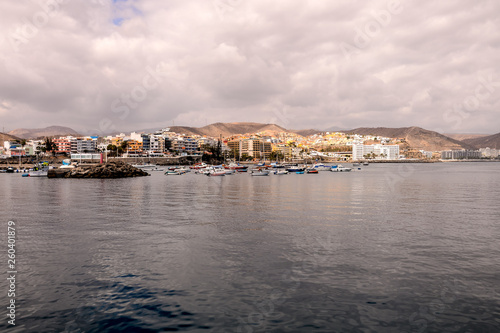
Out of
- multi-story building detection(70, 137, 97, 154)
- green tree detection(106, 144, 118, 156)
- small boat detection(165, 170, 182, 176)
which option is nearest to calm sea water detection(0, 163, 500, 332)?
small boat detection(165, 170, 182, 176)

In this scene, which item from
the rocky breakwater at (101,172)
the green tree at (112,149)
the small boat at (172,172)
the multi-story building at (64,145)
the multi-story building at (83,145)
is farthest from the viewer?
the multi-story building at (64,145)

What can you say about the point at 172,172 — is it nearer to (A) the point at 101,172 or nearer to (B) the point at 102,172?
(B) the point at 102,172

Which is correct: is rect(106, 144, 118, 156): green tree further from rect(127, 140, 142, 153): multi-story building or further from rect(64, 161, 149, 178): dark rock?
rect(64, 161, 149, 178): dark rock

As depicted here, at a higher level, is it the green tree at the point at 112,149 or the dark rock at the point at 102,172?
the green tree at the point at 112,149

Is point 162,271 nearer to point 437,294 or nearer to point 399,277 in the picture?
point 399,277

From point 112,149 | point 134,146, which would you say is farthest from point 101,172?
point 134,146

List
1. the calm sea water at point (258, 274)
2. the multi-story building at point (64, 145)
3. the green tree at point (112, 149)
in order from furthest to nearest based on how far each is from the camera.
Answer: the multi-story building at point (64, 145)
the green tree at point (112, 149)
the calm sea water at point (258, 274)

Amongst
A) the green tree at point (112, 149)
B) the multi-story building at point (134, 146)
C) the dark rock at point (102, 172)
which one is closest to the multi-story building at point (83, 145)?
the green tree at point (112, 149)

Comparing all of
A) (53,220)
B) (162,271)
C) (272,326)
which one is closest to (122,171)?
(53,220)

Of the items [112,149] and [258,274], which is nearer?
[258,274]

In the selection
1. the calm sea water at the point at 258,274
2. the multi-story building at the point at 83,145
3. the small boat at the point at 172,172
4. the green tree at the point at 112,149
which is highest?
the multi-story building at the point at 83,145

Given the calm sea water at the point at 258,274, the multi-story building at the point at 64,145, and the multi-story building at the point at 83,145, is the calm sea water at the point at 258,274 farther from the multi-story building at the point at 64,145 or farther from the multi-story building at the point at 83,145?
the multi-story building at the point at 64,145

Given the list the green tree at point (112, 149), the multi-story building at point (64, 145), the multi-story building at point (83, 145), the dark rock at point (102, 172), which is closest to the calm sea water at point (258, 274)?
the dark rock at point (102, 172)

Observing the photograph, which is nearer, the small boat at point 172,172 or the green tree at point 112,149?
the small boat at point 172,172
